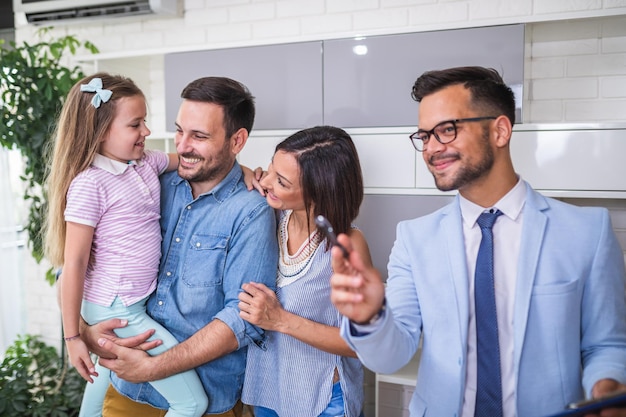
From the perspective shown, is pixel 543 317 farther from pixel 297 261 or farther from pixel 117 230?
pixel 117 230

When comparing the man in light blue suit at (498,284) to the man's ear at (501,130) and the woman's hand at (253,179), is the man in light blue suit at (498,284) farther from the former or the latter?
the woman's hand at (253,179)

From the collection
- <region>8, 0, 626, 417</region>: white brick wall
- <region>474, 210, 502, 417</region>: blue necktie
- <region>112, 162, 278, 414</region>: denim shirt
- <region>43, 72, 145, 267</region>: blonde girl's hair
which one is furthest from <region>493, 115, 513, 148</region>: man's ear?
<region>43, 72, 145, 267</region>: blonde girl's hair

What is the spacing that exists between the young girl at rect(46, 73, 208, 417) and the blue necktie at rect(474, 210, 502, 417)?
2.85 feet

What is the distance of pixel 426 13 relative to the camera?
288 cm

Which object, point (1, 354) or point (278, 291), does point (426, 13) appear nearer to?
point (278, 291)

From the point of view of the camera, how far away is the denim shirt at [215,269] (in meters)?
1.86

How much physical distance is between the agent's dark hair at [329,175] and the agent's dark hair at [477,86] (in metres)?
0.35

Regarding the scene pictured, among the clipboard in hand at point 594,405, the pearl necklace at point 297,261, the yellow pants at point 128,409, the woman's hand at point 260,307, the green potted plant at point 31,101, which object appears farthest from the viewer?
the green potted plant at point 31,101

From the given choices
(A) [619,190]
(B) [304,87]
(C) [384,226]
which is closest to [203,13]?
(B) [304,87]

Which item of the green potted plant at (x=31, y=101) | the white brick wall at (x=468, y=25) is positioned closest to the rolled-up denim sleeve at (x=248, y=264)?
the white brick wall at (x=468, y=25)

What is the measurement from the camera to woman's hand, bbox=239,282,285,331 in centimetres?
178

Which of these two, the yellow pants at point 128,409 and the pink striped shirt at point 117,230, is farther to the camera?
the yellow pants at point 128,409

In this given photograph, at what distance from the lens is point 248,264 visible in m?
1.85

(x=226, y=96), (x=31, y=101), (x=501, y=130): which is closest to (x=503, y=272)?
(x=501, y=130)
